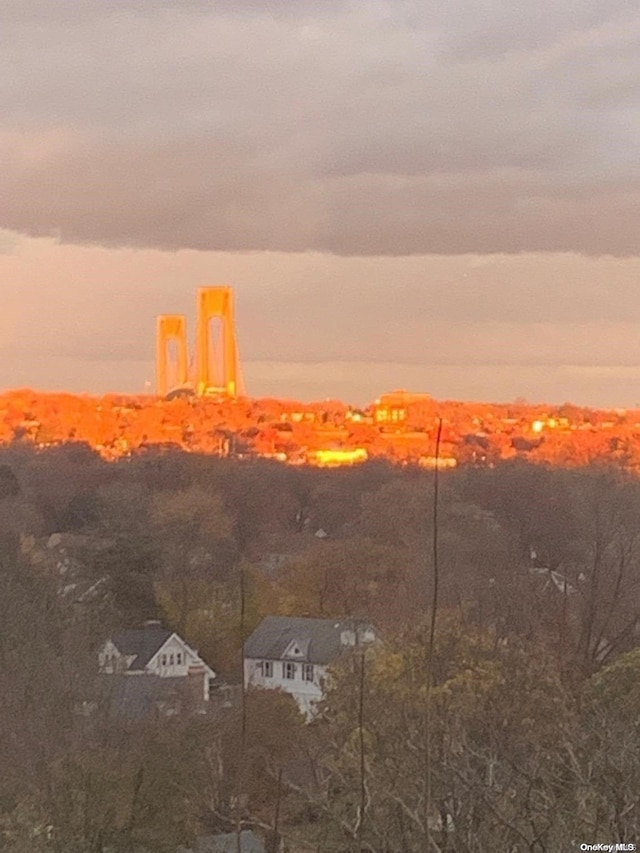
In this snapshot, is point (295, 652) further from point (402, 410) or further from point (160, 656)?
point (402, 410)

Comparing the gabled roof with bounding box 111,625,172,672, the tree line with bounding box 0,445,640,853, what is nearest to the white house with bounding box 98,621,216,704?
the gabled roof with bounding box 111,625,172,672

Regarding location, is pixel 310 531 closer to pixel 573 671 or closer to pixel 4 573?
pixel 4 573

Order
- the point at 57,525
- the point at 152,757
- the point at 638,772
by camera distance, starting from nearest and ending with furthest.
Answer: the point at 638,772
the point at 152,757
the point at 57,525

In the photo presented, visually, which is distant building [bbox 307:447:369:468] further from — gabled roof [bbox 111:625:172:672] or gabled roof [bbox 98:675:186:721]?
gabled roof [bbox 98:675:186:721]

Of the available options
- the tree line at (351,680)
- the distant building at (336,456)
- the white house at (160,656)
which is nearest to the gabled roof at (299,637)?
the tree line at (351,680)

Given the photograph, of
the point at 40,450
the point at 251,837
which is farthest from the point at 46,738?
the point at 40,450

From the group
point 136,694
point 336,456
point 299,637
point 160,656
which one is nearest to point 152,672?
point 160,656
